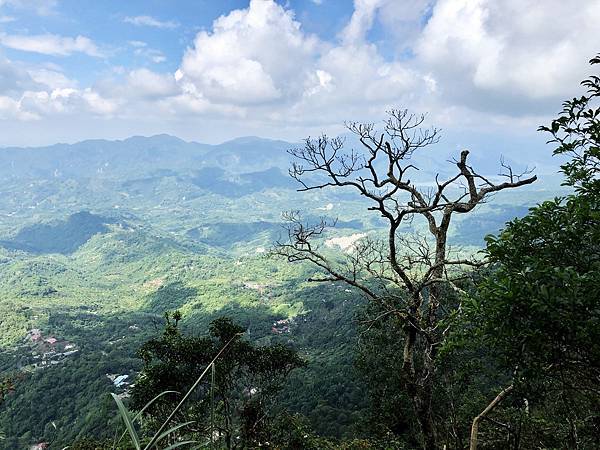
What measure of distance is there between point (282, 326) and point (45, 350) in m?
45.3

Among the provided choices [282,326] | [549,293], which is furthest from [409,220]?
[282,326]

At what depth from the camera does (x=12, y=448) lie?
1590 inches

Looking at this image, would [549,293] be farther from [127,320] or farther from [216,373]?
[127,320]

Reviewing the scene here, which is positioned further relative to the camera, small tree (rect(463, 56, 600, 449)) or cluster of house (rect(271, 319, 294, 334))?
cluster of house (rect(271, 319, 294, 334))

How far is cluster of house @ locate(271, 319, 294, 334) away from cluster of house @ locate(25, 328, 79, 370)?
36.5 metres

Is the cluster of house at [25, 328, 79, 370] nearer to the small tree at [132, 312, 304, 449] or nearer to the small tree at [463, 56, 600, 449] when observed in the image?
the small tree at [132, 312, 304, 449]

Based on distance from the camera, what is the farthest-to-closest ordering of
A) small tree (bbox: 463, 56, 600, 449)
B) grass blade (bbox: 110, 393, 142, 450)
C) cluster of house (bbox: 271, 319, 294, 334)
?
1. cluster of house (bbox: 271, 319, 294, 334)
2. small tree (bbox: 463, 56, 600, 449)
3. grass blade (bbox: 110, 393, 142, 450)

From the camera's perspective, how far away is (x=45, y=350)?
7706 centimetres

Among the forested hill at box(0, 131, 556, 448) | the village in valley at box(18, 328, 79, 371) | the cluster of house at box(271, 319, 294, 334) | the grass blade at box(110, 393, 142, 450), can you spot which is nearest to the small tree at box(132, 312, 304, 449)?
the forested hill at box(0, 131, 556, 448)

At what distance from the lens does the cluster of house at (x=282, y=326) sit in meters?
75.0

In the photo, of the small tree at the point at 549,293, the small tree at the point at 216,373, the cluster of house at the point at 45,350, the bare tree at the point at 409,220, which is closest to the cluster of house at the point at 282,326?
the cluster of house at the point at 45,350

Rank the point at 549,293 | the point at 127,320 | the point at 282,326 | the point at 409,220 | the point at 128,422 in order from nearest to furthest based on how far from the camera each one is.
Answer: the point at 128,422, the point at 549,293, the point at 409,220, the point at 282,326, the point at 127,320

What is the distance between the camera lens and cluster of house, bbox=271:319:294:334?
7501 cm

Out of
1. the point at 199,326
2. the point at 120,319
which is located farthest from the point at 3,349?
the point at 199,326
